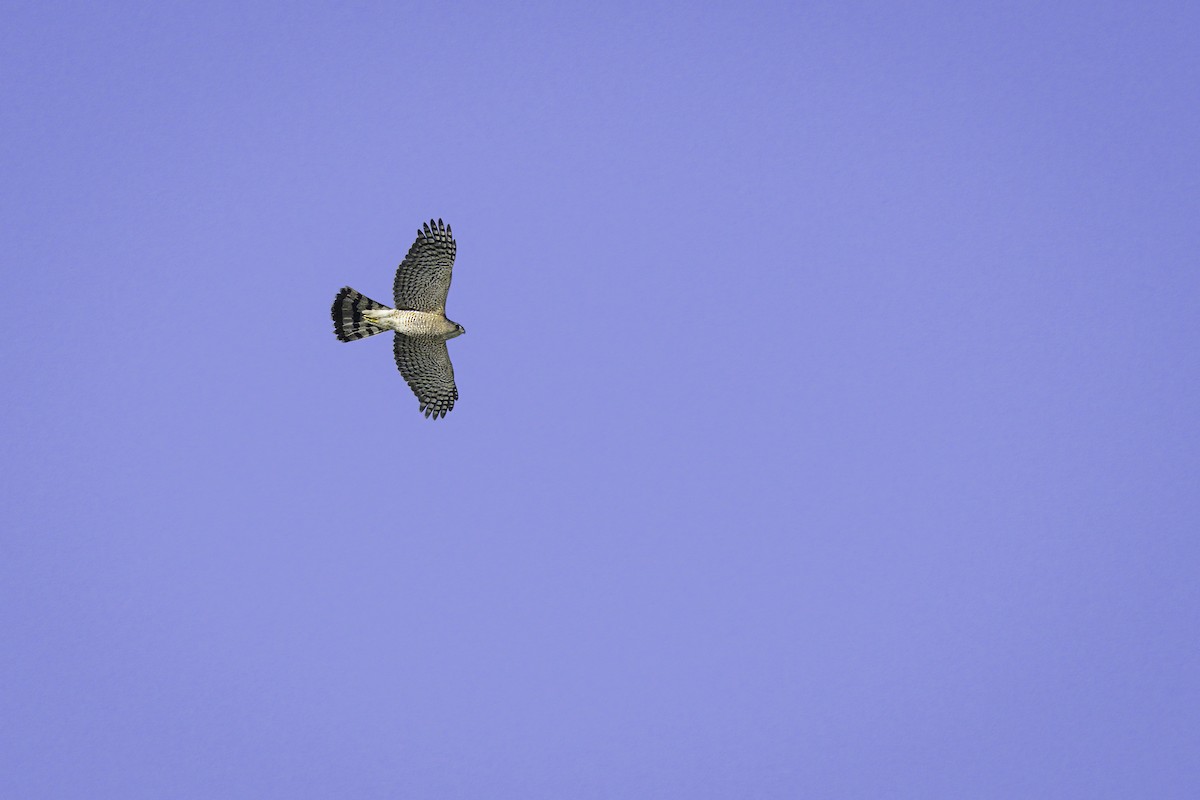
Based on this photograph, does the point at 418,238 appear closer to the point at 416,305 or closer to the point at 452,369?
the point at 416,305

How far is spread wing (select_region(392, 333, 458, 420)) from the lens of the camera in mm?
23266

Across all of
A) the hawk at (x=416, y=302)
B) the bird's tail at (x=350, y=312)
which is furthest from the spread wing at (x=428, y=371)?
the bird's tail at (x=350, y=312)

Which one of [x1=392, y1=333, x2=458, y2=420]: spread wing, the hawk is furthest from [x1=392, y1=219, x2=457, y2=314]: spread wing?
[x1=392, y1=333, x2=458, y2=420]: spread wing

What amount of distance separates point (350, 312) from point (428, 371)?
213cm

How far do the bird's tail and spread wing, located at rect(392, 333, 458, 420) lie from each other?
3.45 feet

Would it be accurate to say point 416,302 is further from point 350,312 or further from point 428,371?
point 428,371

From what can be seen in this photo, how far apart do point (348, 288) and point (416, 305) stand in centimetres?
112

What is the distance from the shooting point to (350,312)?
22016mm

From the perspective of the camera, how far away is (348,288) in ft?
72.5

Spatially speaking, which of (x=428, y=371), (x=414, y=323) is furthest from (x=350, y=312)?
(x=428, y=371)

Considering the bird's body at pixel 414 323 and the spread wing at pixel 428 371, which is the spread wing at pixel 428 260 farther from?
the spread wing at pixel 428 371

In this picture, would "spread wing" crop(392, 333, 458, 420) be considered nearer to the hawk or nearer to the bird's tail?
the hawk

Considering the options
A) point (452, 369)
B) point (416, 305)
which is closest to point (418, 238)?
point (416, 305)

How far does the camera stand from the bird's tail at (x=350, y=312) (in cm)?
2197
